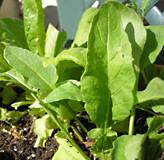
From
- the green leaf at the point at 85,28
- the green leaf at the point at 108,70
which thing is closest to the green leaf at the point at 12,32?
the green leaf at the point at 85,28

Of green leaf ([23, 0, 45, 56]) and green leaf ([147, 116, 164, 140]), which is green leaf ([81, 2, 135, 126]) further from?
green leaf ([23, 0, 45, 56])

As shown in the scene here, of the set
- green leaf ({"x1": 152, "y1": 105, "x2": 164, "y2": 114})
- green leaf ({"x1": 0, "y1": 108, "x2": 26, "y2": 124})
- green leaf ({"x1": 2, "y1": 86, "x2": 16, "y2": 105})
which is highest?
green leaf ({"x1": 2, "y1": 86, "x2": 16, "y2": 105})

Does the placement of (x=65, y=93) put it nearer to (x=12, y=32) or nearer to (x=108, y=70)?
(x=108, y=70)

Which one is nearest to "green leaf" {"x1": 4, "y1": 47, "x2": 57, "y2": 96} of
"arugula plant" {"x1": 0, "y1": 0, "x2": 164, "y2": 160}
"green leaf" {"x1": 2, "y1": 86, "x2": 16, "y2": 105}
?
"arugula plant" {"x1": 0, "y1": 0, "x2": 164, "y2": 160}

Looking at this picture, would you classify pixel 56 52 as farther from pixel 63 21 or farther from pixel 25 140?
pixel 63 21

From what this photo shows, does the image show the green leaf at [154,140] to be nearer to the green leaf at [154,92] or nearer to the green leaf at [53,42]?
the green leaf at [154,92]

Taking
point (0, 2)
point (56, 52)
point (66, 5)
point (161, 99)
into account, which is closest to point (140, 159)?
point (161, 99)

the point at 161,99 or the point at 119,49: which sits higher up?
the point at 119,49
